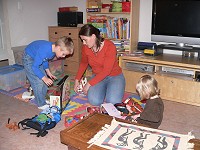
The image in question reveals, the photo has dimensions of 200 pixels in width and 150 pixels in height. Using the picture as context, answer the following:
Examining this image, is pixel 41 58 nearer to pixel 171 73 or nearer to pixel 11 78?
pixel 11 78

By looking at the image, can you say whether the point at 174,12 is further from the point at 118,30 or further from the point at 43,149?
the point at 43,149

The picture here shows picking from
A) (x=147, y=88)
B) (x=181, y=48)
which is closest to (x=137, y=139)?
(x=147, y=88)

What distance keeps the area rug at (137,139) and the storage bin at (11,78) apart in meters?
2.05

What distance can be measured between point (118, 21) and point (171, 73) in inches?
40.7

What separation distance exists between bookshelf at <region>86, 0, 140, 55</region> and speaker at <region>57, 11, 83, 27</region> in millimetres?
305

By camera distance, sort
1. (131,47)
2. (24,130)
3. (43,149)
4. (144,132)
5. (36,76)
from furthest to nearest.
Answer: (131,47)
(36,76)
(24,130)
(43,149)
(144,132)

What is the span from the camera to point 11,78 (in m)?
2.99

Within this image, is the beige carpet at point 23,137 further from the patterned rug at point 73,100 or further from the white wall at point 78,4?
the white wall at point 78,4

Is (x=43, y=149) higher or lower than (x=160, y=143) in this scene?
lower

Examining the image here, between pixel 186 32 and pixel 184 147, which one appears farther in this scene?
pixel 186 32

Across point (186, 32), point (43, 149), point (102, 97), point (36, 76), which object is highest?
point (186, 32)

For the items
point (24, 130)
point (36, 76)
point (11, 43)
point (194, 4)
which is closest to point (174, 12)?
point (194, 4)

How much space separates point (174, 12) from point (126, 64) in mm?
858

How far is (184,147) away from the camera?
1.11 meters
